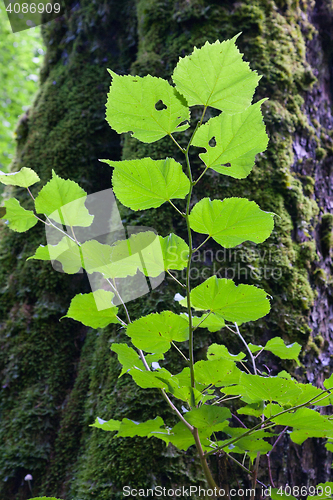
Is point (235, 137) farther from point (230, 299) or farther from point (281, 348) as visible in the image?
point (281, 348)

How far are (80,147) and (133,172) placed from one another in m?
1.85

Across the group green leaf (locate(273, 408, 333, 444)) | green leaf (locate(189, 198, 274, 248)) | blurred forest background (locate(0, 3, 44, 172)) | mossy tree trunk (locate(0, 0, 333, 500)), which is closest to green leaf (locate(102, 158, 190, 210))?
green leaf (locate(189, 198, 274, 248))

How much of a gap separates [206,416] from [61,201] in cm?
50

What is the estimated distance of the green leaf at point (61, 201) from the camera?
0.66 metres

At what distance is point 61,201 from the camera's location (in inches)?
26.4

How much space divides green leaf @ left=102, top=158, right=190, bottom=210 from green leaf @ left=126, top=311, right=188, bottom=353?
208 mm

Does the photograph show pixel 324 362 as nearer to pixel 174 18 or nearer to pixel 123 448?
pixel 123 448

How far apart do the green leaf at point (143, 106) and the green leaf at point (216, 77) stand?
0.02 meters

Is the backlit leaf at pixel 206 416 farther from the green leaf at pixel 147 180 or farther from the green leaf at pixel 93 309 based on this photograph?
the green leaf at pixel 147 180

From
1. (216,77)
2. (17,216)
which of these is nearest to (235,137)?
(216,77)

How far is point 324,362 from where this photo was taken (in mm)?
1515

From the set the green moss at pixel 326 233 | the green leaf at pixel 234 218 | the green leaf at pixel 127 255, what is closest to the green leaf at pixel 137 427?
the green leaf at pixel 127 255

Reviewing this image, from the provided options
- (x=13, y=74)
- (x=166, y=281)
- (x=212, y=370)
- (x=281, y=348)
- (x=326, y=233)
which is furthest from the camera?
(x=13, y=74)

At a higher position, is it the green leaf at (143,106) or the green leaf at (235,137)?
the green leaf at (143,106)
